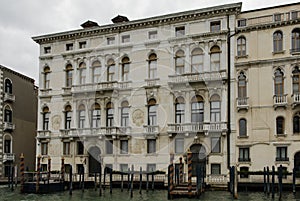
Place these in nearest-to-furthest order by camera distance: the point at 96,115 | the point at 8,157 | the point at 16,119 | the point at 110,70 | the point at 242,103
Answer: the point at 242,103 → the point at 110,70 → the point at 96,115 → the point at 8,157 → the point at 16,119

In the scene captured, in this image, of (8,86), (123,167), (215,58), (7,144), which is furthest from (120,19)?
(7,144)

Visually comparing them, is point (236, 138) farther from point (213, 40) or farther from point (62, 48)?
point (62, 48)

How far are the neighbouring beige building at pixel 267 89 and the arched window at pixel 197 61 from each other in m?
2.41

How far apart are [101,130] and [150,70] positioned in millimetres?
5554

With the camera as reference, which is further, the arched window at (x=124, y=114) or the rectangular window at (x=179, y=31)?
the arched window at (x=124, y=114)

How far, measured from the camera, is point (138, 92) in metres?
30.5

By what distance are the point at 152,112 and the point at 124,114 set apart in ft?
7.37

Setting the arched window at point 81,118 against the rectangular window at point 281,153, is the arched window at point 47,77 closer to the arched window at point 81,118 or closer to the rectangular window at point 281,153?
the arched window at point 81,118

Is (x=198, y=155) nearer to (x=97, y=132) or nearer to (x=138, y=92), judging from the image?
(x=138, y=92)

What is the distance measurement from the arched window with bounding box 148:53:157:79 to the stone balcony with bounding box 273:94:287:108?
332 inches

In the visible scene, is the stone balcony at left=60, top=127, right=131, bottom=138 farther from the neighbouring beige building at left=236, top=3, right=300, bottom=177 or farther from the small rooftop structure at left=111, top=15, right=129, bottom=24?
the small rooftop structure at left=111, top=15, right=129, bottom=24

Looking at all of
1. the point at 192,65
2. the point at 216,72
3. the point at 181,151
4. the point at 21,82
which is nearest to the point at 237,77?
the point at 216,72

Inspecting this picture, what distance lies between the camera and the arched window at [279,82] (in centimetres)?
2669

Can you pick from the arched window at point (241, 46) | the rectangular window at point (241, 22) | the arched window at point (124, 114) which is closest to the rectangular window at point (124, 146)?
the arched window at point (124, 114)
